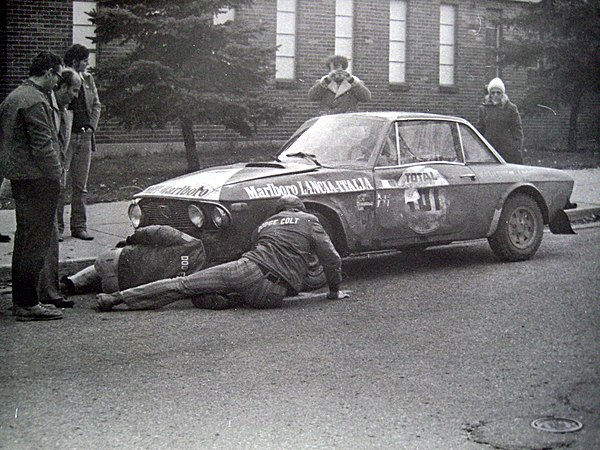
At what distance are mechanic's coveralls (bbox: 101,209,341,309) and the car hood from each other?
62 centimetres

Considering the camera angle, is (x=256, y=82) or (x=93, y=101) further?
(x=256, y=82)

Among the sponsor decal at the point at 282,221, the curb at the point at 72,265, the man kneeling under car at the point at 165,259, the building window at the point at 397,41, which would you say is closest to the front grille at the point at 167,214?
the man kneeling under car at the point at 165,259

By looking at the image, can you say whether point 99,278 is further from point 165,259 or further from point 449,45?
point 449,45

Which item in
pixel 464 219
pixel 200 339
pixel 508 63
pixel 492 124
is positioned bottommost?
pixel 200 339

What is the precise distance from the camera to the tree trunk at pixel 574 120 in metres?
11.1

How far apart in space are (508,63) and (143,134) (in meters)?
5.92

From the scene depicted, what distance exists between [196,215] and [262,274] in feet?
2.85

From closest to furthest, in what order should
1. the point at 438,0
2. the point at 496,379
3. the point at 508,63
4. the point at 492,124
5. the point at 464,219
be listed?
the point at 496,379
the point at 464,219
the point at 492,124
the point at 438,0
the point at 508,63

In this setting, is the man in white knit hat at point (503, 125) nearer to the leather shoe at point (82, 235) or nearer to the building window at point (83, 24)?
the leather shoe at point (82, 235)

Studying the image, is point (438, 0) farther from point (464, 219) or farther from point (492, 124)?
point (464, 219)

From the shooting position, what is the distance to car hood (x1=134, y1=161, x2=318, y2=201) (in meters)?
7.95

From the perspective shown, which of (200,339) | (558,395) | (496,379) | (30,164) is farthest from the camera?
(30,164)

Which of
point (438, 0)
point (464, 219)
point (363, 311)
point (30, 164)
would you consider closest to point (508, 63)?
point (438, 0)

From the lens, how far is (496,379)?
535 cm
